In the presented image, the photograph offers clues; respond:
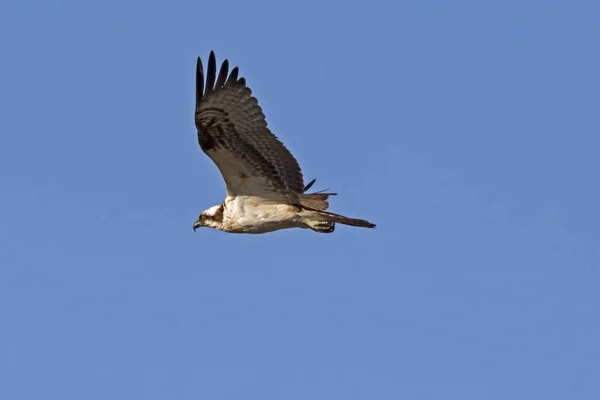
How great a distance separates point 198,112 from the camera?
1468 centimetres

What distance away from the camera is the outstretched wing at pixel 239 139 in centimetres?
1465

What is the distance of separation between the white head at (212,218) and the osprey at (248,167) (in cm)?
1

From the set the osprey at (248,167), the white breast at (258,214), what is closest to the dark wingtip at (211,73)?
the osprey at (248,167)

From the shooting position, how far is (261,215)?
15.5 meters

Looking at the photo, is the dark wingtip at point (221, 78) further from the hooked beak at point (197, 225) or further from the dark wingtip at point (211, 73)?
the hooked beak at point (197, 225)

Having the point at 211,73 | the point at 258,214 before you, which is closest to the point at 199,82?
the point at 211,73

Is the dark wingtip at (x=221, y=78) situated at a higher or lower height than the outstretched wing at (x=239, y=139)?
higher

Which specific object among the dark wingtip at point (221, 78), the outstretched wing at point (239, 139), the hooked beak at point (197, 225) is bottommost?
the hooked beak at point (197, 225)

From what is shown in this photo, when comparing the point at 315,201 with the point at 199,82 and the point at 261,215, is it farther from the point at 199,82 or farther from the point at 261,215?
the point at 199,82

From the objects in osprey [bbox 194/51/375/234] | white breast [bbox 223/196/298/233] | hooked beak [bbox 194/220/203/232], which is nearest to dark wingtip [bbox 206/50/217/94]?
osprey [bbox 194/51/375/234]

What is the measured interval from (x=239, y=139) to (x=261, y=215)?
44.4 inches

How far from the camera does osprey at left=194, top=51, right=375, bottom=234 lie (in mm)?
14695

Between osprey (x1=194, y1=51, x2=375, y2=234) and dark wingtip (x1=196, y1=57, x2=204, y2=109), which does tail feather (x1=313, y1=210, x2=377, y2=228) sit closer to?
osprey (x1=194, y1=51, x2=375, y2=234)

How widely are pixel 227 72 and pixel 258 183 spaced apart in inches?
57.5
